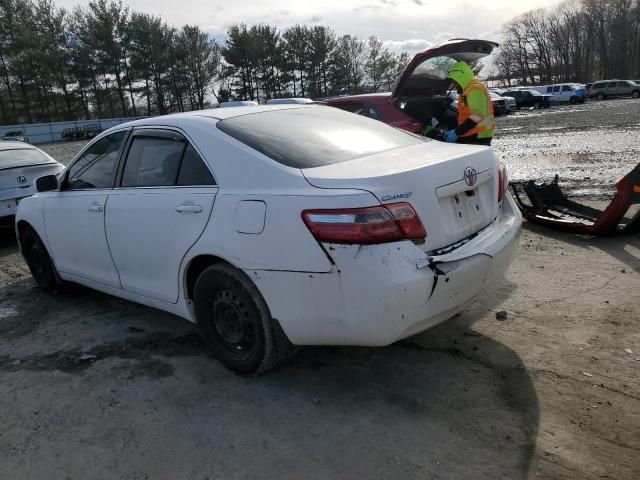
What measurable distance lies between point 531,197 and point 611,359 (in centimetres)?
361

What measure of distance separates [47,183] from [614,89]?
5004 cm

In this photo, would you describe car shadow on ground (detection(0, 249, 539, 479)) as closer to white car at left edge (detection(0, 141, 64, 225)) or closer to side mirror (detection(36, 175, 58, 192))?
side mirror (detection(36, 175, 58, 192))

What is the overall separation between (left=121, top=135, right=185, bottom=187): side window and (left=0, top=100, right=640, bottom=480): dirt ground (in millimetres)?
1174

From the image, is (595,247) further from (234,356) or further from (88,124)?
(88,124)

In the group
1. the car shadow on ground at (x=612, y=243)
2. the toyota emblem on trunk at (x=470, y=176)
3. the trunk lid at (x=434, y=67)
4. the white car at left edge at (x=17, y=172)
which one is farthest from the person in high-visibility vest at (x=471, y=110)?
the white car at left edge at (x=17, y=172)

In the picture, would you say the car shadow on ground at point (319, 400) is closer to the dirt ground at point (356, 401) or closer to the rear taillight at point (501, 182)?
the dirt ground at point (356, 401)

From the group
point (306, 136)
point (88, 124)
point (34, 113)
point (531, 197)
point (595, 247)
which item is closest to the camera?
point (306, 136)

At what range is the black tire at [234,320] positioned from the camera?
9.78 ft

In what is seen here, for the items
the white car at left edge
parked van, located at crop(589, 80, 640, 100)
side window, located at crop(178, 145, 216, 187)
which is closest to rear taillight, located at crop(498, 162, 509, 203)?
side window, located at crop(178, 145, 216, 187)

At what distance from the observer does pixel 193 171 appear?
3.33 metres

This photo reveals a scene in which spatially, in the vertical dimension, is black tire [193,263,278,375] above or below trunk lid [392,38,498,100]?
below

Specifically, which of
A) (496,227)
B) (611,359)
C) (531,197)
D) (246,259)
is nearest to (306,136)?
(246,259)

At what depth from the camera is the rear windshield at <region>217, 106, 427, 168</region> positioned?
308 centimetres

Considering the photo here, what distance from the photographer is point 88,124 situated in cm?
5206
